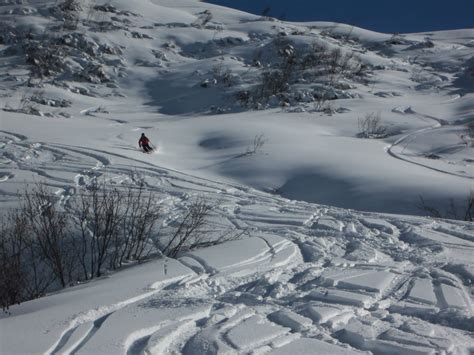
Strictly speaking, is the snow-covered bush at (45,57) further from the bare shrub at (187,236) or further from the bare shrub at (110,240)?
the bare shrub at (187,236)

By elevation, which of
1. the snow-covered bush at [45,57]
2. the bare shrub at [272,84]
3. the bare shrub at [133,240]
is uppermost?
the snow-covered bush at [45,57]

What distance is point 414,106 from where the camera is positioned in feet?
79.7

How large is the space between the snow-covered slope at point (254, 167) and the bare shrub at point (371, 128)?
13.8 inches

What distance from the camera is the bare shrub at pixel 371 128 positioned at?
63.0 feet

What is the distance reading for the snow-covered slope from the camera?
405 cm

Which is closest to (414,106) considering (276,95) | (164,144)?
(276,95)

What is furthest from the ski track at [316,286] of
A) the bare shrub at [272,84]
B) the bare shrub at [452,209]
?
the bare shrub at [272,84]

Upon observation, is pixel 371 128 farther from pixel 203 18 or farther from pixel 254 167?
pixel 203 18

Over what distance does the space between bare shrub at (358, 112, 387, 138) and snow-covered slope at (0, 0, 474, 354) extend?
35 cm

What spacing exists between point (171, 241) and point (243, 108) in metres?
19.6

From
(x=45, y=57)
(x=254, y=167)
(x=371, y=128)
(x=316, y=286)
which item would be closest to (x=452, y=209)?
(x=254, y=167)

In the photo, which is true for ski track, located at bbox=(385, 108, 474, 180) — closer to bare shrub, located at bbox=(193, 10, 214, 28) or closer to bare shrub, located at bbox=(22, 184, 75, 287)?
bare shrub, located at bbox=(22, 184, 75, 287)

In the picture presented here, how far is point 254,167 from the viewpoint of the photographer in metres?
14.8

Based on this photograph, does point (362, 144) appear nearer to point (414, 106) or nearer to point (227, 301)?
point (414, 106)
